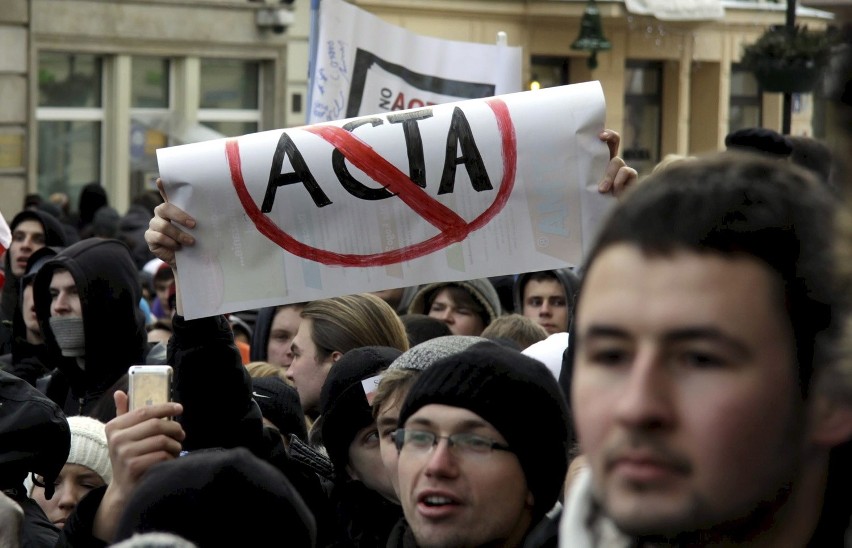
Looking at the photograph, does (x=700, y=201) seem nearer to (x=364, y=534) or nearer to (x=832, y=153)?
(x=832, y=153)

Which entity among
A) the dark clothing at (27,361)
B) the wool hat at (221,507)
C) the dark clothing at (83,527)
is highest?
the wool hat at (221,507)

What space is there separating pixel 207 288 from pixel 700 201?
2.25 m

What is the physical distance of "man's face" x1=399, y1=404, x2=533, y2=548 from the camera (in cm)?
294

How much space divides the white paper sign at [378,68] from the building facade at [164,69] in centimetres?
1263

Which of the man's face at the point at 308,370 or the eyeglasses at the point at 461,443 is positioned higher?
the eyeglasses at the point at 461,443

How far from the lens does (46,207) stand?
1385 cm

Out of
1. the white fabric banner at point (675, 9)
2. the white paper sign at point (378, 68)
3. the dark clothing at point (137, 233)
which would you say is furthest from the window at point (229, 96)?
the white paper sign at point (378, 68)

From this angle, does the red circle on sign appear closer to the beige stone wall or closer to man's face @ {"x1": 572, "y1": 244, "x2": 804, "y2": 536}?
man's face @ {"x1": 572, "y1": 244, "x2": 804, "y2": 536}

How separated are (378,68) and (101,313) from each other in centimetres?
241

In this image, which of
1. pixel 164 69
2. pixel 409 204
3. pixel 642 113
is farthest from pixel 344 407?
pixel 642 113

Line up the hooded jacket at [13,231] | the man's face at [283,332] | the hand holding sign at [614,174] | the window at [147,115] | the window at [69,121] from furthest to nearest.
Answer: the window at [147,115] < the window at [69,121] < the hooded jacket at [13,231] < the man's face at [283,332] < the hand holding sign at [614,174]

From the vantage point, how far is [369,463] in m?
4.01

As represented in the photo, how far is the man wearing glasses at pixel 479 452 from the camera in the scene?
2.95m

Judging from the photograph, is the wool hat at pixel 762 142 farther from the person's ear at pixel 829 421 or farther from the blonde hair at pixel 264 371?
the person's ear at pixel 829 421
